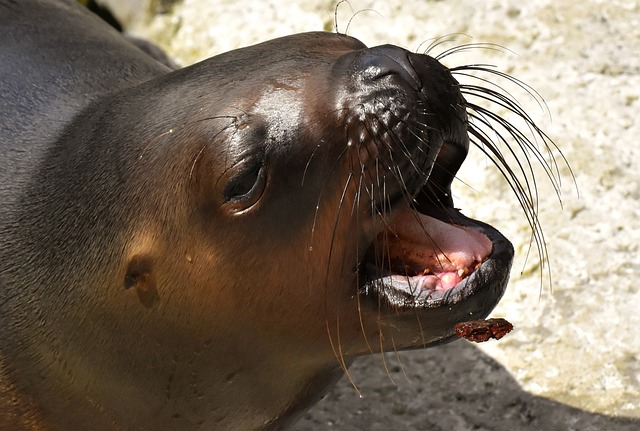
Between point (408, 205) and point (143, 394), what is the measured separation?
104 centimetres

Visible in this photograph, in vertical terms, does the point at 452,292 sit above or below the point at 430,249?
below

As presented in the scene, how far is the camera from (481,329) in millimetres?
3492

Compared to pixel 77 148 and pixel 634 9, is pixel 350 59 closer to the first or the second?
pixel 77 148

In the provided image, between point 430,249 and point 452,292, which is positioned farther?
point 430,249

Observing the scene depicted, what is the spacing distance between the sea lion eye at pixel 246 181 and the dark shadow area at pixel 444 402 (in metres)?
1.48

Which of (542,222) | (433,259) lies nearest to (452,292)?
(433,259)

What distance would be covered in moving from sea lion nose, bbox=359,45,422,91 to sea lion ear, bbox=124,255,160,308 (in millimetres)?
854

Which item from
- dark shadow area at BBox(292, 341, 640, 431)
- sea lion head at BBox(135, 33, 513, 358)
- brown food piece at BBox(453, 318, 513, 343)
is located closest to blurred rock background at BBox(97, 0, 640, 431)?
dark shadow area at BBox(292, 341, 640, 431)

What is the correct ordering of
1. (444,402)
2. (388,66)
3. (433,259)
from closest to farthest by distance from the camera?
(388,66) < (433,259) < (444,402)

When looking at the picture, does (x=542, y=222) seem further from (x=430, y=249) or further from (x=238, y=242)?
(x=238, y=242)

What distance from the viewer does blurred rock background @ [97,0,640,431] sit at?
4652mm

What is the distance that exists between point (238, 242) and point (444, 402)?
1739 mm

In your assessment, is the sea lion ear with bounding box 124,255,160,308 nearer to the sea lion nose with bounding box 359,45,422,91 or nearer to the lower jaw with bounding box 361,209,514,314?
the lower jaw with bounding box 361,209,514,314

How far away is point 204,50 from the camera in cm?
680
